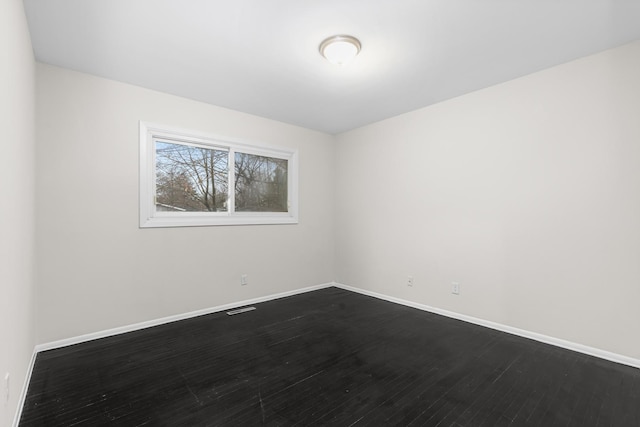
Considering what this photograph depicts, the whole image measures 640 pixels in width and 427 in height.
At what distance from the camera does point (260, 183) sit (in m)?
4.09

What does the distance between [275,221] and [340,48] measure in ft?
7.98

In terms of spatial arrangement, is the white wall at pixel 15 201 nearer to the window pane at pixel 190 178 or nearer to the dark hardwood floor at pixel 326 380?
the dark hardwood floor at pixel 326 380

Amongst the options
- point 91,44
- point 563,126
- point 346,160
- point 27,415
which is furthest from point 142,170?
point 563,126

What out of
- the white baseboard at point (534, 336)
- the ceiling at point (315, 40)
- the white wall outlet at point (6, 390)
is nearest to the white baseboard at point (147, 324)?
the white wall outlet at point (6, 390)

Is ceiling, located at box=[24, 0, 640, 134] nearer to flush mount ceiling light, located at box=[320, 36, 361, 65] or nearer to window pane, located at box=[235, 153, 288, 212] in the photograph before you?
flush mount ceiling light, located at box=[320, 36, 361, 65]

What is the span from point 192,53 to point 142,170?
4.36ft

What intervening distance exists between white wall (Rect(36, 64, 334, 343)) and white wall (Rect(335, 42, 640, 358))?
2.14m

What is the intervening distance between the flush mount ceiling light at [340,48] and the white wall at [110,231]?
1.79 metres

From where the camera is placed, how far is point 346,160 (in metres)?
4.62

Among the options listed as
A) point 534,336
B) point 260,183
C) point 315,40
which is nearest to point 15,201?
point 315,40

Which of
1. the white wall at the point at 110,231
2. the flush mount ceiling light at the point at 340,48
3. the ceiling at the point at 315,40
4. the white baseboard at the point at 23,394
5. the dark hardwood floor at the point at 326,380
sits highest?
the ceiling at the point at 315,40

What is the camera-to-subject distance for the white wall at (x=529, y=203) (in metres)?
2.29

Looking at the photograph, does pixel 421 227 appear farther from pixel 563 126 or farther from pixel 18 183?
pixel 18 183

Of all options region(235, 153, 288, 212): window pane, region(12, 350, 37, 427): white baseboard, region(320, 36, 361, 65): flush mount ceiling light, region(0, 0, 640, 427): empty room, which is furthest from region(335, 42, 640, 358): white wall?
region(12, 350, 37, 427): white baseboard
